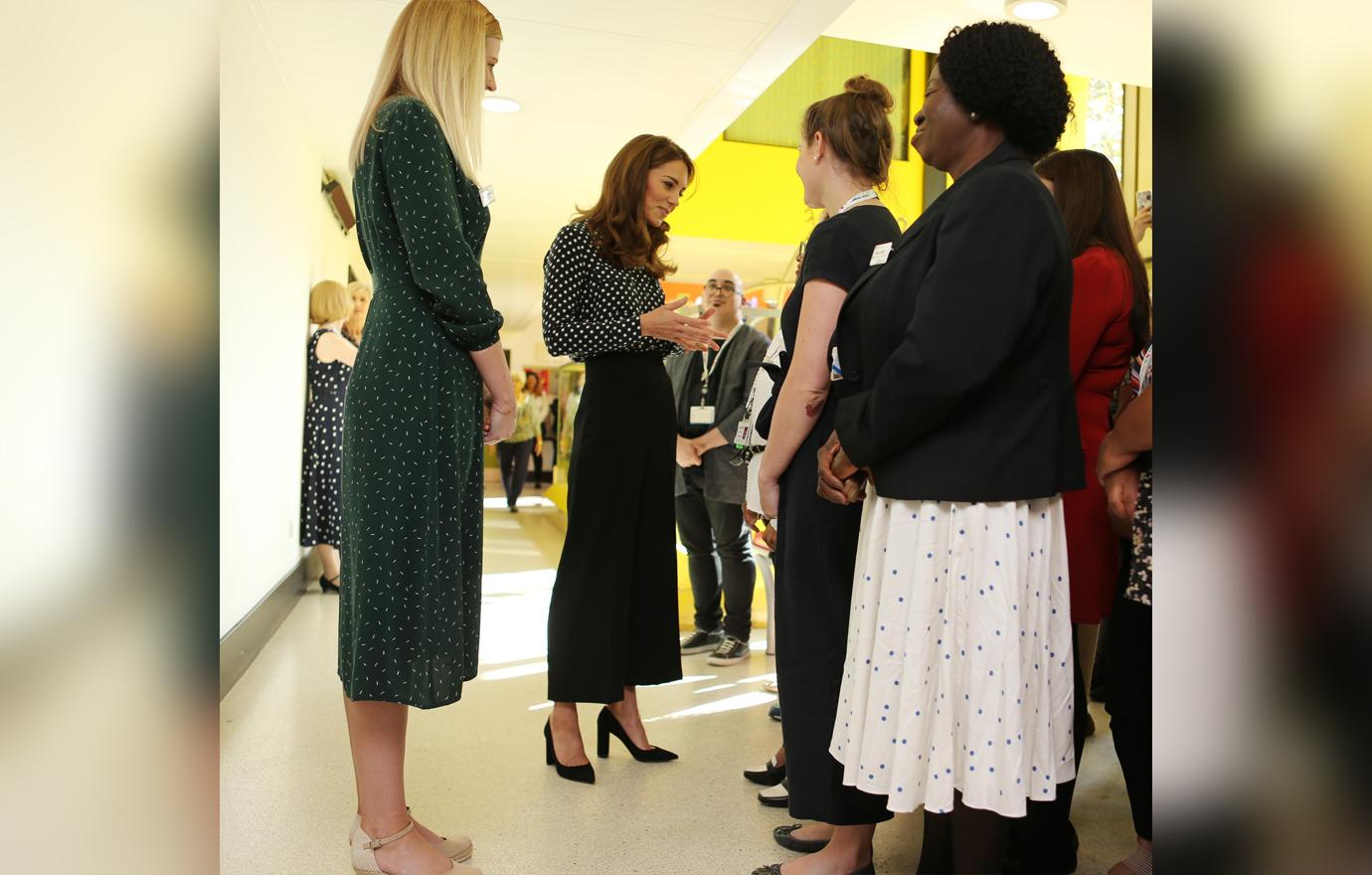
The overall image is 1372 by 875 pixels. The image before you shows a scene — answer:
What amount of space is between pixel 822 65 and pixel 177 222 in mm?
10011

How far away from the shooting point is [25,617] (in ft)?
0.81

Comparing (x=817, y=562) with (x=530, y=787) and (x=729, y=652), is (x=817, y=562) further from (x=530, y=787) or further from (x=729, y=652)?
(x=729, y=652)

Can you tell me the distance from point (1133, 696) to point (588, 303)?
1.52 m

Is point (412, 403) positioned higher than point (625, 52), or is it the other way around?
point (625, 52)

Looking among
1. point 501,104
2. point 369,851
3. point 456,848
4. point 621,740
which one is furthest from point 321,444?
point 369,851

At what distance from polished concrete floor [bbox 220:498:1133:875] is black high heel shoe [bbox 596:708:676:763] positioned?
22 millimetres

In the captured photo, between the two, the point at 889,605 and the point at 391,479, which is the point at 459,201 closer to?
the point at 391,479

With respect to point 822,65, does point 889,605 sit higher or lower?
lower

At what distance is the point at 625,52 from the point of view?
4.25m

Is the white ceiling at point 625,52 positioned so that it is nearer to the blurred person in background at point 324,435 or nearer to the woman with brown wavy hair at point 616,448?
the blurred person in background at point 324,435

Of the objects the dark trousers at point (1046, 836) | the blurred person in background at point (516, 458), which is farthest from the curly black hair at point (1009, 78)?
the blurred person in background at point (516, 458)

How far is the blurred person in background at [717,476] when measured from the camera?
3881 millimetres

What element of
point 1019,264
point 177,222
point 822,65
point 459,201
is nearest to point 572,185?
point 822,65

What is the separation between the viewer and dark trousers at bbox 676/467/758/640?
Answer: 13.0 ft
